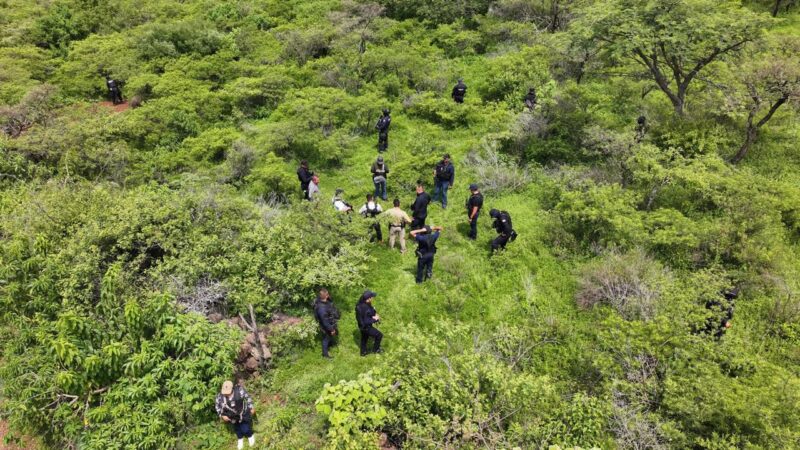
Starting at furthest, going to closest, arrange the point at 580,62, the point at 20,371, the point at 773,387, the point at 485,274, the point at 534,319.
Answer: the point at 580,62 < the point at 485,274 < the point at 534,319 < the point at 20,371 < the point at 773,387

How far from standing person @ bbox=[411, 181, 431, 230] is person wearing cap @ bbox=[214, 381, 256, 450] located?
5807 millimetres

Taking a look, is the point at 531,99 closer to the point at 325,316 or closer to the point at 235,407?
the point at 325,316

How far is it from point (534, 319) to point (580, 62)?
43.3 feet

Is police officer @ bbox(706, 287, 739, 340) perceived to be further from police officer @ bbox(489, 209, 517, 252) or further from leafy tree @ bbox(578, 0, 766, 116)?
leafy tree @ bbox(578, 0, 766, 116)

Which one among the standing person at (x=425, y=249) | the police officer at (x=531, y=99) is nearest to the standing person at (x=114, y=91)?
the standing person at (x=425, y=249)

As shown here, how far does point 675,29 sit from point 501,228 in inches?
343

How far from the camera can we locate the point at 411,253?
11625mm

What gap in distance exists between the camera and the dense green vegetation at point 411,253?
7.22 meters

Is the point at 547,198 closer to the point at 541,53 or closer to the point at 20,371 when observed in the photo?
the point at 541,53

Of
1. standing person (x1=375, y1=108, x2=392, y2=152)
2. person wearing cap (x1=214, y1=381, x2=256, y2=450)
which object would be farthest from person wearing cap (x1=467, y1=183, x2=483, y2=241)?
person wearing cap (x1=214, y1=381, x2=256, y2=450)

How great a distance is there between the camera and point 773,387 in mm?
6840

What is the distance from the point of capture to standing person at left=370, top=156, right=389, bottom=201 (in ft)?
43.2

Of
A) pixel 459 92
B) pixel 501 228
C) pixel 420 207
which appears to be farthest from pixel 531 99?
pixel 420 207

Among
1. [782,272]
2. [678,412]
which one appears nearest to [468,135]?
[782,272]
